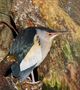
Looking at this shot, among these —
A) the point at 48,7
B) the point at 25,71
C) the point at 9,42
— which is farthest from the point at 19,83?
the point at 48,7

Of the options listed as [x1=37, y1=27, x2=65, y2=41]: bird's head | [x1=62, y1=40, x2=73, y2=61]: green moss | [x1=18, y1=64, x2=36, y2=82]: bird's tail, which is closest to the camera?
[x1=18, y1=64, x2=36, y2=82]: bird's tail

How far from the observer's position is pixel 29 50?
402 centimetres

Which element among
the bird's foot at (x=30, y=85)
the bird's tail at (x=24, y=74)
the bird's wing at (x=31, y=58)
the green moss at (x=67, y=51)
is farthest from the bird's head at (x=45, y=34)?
the green moss at (x=67, y=51)

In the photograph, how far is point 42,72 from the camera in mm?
4805

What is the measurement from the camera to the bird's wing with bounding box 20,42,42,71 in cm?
399

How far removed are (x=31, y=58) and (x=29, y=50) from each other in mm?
76

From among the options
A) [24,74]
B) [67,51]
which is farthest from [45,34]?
[67,51]

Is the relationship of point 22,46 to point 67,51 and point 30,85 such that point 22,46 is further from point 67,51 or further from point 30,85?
point 67,51

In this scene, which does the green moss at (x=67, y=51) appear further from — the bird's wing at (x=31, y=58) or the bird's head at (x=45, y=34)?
the bird's wing at (x=31, y=58)

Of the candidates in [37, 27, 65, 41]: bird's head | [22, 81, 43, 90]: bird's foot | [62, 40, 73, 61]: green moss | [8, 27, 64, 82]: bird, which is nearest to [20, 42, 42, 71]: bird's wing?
[8, 27, 64, 82]: bird

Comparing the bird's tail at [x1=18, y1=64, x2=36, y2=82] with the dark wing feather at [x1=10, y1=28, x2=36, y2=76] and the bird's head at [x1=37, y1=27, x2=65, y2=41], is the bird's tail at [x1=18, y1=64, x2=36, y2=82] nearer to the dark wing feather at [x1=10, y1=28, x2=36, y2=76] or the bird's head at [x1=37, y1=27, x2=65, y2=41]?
the dark wing feather at [x1=10, y1=28, x2=36, y2=76]

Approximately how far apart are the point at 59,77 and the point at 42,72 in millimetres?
187

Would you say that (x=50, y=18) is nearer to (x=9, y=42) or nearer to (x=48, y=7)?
(x=48, y=7)

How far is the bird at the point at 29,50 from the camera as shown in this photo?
400 cm
